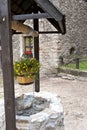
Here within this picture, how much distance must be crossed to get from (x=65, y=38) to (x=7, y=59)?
7015 mm

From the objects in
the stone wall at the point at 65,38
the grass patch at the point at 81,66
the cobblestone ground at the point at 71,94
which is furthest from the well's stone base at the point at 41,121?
the stone wall at the point at 65,38

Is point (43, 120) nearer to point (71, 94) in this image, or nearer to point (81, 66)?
point (71, 94)

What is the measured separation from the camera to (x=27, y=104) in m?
3.74

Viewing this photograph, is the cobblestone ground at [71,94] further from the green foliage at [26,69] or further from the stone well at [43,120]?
the stone well at [43,120]

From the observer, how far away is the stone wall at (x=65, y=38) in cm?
927

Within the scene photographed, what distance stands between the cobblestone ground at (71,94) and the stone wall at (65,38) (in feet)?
2.67

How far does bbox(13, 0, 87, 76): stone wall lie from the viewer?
30.4 ft

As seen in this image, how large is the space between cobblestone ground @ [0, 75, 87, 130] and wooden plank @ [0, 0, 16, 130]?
149 cm

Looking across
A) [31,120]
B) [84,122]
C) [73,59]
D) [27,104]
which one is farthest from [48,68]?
[31,120]

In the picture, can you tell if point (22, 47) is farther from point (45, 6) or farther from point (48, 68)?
point (45, 6)

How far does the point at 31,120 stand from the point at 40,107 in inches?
29.3

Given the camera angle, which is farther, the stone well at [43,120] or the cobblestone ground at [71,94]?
the cobblestone ground at [71,94]

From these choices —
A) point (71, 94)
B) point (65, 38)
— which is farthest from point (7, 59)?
point (65, 38)

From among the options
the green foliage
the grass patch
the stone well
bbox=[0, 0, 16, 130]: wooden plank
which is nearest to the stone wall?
the grass patch
